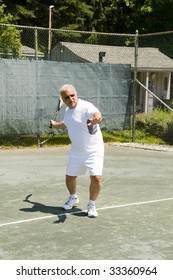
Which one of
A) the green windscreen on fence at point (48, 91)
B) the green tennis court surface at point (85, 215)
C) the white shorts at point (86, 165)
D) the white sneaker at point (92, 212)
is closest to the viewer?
the green tennis court surface at point (85, 215)

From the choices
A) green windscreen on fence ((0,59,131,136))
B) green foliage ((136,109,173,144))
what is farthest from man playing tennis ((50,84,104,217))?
green foliage ((136,109,173,144))

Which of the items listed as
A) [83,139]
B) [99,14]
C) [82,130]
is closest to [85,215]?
[83,139]

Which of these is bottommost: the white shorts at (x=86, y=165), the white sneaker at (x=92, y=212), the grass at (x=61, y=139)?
the grass at (x=61, y=139)

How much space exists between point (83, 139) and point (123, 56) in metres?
20.2

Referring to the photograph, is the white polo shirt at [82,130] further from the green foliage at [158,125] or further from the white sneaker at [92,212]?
the green foliage at [158,125]

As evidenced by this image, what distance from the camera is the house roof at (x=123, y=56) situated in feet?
79.5

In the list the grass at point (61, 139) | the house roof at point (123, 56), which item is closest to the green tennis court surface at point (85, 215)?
the grass at point (61, 139)

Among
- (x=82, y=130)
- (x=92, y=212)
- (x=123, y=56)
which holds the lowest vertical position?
(x=92, y=212)

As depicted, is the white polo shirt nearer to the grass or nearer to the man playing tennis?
the man playing tennis

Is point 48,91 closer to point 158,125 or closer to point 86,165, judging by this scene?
point 158,125

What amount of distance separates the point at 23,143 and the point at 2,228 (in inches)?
285

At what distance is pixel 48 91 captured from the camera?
1209 centimetres

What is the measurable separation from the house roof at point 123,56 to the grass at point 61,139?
9428mm
